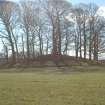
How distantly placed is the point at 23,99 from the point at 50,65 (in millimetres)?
57198

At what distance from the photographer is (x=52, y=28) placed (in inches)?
3049

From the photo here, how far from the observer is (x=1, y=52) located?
86000 mm

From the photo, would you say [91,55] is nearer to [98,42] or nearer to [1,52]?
[98,42]

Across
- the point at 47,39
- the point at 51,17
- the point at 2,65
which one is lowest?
the point at 2,65

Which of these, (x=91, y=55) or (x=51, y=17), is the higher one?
(x=51, y=17)

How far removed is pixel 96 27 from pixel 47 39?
11676 millimetres

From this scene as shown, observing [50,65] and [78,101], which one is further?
[50,65]

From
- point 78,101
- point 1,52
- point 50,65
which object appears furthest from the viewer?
point 1,52

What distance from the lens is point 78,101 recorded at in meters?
13.3

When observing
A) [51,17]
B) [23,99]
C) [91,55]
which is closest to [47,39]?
[51,17]

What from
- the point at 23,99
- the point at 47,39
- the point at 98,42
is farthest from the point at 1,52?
the point at 23,99

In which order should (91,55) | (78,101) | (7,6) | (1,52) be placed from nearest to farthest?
1. (78,101)
2. (7,6)
3. (91,55)
4. (1,52)

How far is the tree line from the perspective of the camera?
76250 millimetres

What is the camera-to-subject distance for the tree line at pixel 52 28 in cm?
7625
